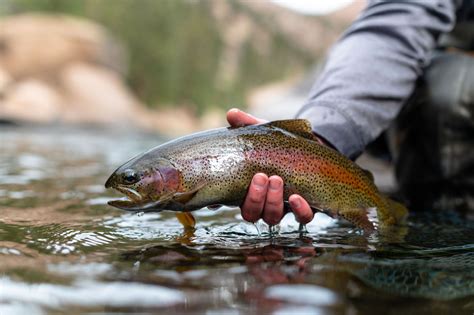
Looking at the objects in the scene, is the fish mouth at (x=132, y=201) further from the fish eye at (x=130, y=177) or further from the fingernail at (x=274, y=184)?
the fingernail at (x=274, y=184)

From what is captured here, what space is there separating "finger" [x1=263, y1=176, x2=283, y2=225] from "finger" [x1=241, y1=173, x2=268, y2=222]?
0.04 feet

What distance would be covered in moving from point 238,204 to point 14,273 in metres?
0.69

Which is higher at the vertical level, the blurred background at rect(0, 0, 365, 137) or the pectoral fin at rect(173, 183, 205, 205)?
the blurred background at rect(0, 0, 365, 137)

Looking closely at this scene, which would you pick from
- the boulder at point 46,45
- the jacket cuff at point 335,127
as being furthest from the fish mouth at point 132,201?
the boulder at point 46,45

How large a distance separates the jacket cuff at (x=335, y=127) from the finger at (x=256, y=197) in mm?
503

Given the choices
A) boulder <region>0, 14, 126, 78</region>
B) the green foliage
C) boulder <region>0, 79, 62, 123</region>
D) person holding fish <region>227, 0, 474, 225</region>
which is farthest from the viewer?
the green foliage

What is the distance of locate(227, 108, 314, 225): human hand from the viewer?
1686 mm

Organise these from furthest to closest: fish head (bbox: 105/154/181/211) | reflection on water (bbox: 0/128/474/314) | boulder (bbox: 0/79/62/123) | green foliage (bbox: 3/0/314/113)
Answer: green foliage (bbox: 3/0/314/113) < boulder (bbox: 0/79/62/123) < fish head (bbox: 105/154/181/211) < reflection on water (bbox: 0/128/474/314)

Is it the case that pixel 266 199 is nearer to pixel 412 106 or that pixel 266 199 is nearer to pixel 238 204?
pixel 238 204

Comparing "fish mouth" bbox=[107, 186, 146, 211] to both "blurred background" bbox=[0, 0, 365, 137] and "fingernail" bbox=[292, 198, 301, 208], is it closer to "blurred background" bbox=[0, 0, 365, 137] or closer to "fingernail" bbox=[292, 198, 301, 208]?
"fingernail" bbox=[292, 198, 301, 208]

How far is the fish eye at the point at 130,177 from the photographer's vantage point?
165 cm

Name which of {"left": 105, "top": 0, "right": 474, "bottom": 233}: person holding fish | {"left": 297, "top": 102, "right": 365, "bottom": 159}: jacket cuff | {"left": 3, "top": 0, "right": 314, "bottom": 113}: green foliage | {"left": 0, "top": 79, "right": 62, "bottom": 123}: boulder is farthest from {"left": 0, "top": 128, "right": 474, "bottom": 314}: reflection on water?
{"left": 3, "top": 0, "right": 314, "bottom": 113}: green foliage

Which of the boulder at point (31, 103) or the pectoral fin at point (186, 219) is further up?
the boulder at point (31, 103)

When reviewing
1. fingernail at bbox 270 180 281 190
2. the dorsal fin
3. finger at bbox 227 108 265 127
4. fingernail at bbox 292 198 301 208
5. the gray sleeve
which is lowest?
fingernail at bbox 292 198 301 208
